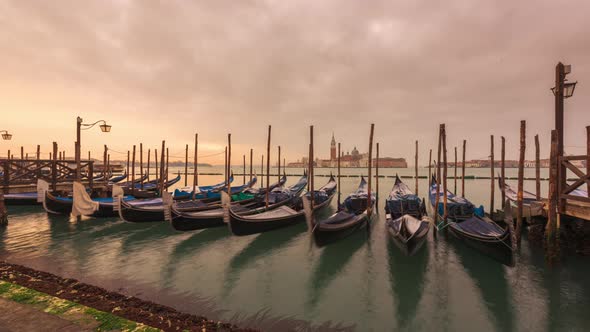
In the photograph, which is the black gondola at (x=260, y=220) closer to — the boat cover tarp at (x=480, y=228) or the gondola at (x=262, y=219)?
the gondola at (x=262, y=219)

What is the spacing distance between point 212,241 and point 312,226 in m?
4.70

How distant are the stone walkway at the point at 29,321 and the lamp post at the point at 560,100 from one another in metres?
11.8

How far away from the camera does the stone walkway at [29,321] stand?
11.8ft

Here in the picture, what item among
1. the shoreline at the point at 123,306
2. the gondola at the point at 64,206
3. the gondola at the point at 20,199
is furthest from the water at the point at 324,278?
the gondola at the point at 20,199

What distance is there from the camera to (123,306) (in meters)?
4.75

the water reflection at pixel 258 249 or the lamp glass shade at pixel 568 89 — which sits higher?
the lamp glass shade at pixel 568 89

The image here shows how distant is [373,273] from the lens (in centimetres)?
779

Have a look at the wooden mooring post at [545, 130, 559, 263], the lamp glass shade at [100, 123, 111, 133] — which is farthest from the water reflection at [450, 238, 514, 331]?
the lamp glass shade at [100, 123, 111, 133]

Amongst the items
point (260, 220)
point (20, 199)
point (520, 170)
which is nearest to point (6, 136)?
point (20, 199)

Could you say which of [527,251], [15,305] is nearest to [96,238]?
[15,305]

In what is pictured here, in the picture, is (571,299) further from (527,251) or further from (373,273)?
(373,273)

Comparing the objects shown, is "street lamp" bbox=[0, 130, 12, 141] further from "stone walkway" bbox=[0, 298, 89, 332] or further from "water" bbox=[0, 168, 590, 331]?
"stone walkway" bbox=[0, 298, 89, 332]

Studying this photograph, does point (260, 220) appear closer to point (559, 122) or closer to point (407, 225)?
point (407, 225)

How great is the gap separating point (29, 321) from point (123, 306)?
1.28 m
